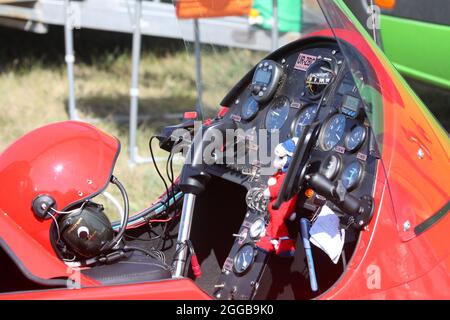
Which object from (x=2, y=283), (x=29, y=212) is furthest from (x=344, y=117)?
(x=2, y=283)

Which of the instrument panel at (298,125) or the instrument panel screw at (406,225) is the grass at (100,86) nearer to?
the instrument panel at (298,125)

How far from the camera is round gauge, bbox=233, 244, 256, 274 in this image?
9.45 feet

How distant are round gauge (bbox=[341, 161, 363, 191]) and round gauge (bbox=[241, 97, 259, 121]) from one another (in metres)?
0.68

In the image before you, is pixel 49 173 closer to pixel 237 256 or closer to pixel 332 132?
pixel 237 256

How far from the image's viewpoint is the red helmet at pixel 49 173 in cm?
279

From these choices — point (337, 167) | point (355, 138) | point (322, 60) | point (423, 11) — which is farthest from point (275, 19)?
point (423, 11)

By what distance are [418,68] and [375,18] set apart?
332 centimetres

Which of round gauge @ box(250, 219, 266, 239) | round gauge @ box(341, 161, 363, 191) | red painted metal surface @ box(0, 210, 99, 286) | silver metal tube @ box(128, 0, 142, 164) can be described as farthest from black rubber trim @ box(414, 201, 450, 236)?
silver metal tube @ box(128, 0, 142, 164)

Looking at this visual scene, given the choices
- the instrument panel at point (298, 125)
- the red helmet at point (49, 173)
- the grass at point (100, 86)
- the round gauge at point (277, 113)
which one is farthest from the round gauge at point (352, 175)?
the grass at point (100, 86)

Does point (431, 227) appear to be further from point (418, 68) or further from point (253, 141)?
point (418, 68)

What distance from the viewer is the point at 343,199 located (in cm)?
246

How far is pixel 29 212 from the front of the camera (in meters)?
2.79

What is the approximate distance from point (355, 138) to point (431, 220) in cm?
43
